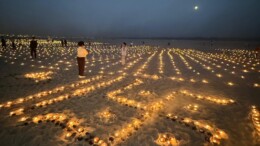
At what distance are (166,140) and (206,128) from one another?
50.9 inches

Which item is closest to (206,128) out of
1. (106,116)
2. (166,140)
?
(166,140)

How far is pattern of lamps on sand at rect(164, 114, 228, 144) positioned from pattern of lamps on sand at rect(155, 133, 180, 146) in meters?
0.76

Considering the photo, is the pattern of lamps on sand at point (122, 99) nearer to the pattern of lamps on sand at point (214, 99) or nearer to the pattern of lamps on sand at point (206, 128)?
the pattern of lamps on sand at point (206, 128)

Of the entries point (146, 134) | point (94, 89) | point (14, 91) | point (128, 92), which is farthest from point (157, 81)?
point (14, 91)

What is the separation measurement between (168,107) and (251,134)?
2.42 m

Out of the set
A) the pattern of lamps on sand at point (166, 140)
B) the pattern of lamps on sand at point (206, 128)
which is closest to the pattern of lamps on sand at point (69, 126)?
the pattern of lamps on sand at point (166, 140)

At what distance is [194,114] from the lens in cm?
593

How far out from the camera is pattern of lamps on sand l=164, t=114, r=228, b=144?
460cm

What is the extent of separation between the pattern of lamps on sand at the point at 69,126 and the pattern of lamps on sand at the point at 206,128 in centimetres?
229

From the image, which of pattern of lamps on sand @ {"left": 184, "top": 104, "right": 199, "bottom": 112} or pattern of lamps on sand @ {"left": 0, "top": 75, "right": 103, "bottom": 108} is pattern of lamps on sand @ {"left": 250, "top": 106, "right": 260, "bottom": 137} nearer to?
pattern of lamps on sand @ {"left": 184, "top": 104, "right": 199, "bottom": 112}

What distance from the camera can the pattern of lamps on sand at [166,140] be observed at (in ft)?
14.4

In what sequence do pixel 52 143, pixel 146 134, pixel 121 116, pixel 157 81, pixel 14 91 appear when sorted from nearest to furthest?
pixel 52 143 → pixel 146 134 → pixel 121 116 → pixel 14 91 → pixel 157 81

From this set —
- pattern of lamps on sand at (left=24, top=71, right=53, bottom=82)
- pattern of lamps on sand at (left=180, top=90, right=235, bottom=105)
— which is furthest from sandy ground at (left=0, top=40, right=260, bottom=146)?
pattern of lamps on sand at (left=24, top=71, right=53, bottom=82)

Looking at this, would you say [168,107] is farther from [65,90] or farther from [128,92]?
[65,90]
